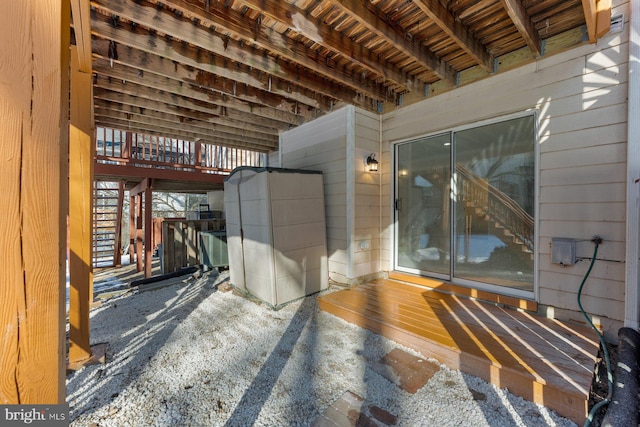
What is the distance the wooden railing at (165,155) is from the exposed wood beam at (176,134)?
493mm

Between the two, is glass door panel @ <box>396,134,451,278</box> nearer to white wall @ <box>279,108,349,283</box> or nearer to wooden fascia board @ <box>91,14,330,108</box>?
white wall @ <box>279,108,349,283</box>

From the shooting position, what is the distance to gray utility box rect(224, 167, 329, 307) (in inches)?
130

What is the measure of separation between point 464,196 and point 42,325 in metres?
3.62

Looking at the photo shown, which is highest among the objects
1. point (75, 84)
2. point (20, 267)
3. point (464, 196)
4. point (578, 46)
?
point (578, 46)

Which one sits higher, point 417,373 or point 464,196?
point 464,196

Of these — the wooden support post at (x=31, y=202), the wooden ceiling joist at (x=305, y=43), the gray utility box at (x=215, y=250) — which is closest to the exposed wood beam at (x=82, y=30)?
the wooden ceiling joist at (x=305, y=43)

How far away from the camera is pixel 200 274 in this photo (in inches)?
199

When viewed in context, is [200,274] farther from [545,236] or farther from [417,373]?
[545,236]

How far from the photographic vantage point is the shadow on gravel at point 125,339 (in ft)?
5.91

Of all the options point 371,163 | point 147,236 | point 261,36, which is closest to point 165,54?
point 261,36

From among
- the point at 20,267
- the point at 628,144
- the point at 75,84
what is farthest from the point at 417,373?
the point at 75,84

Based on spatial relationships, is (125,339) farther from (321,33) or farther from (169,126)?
(169,126)

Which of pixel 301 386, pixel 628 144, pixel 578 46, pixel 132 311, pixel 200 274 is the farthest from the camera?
pixel 200 274
